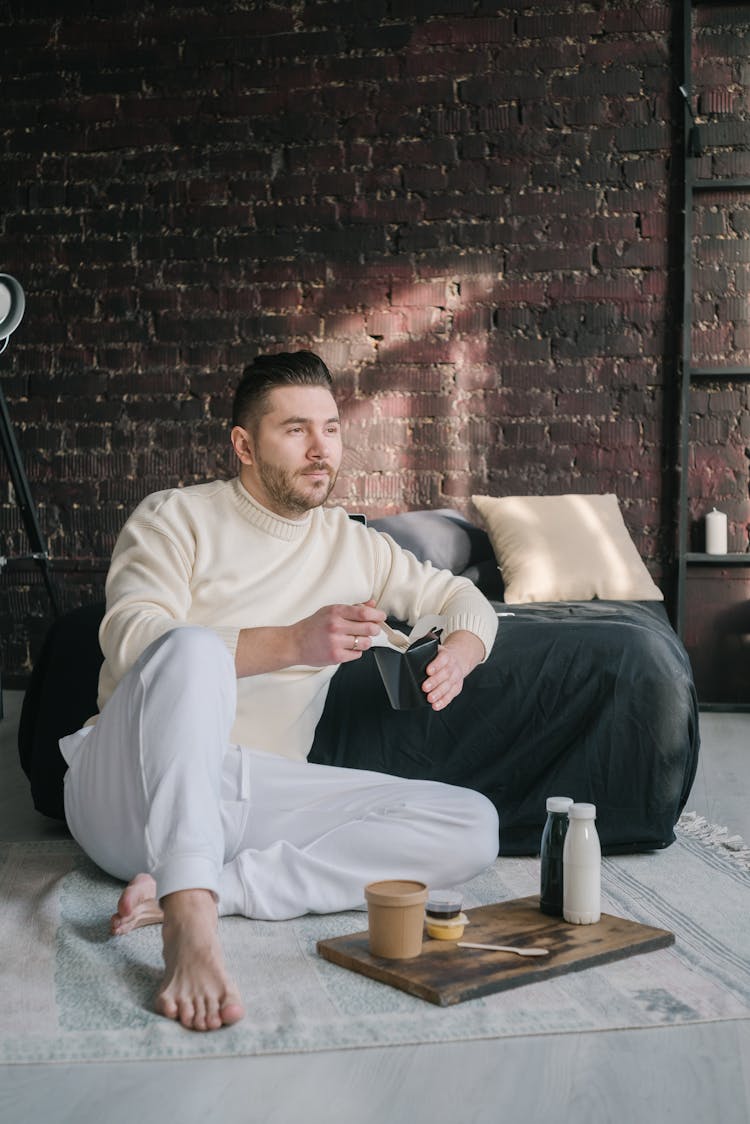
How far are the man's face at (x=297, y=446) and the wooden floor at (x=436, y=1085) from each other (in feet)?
3.52

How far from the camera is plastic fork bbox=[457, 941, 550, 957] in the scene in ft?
5.95

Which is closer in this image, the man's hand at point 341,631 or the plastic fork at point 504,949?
the plastic fork at point 504,949

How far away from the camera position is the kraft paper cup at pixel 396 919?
1.75m

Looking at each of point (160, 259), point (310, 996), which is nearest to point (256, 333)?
point (160, 259)

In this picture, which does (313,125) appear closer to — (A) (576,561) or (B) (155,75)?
(B) (155,75)

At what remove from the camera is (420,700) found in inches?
85.8

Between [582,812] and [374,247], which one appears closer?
[582,812]

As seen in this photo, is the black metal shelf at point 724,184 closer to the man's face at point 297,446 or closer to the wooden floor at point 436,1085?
the man's face at point 297,446

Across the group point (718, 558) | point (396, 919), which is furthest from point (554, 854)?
point (718, 558)

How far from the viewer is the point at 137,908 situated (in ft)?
6.39

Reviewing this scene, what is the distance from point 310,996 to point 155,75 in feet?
14.4

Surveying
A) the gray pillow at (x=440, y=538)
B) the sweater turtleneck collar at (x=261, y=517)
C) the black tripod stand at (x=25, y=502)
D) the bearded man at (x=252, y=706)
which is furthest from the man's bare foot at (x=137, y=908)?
the black tripod stand at (x=25, y=502)

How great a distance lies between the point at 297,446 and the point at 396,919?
0.92m

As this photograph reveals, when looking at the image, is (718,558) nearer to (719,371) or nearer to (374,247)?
(719,371)
